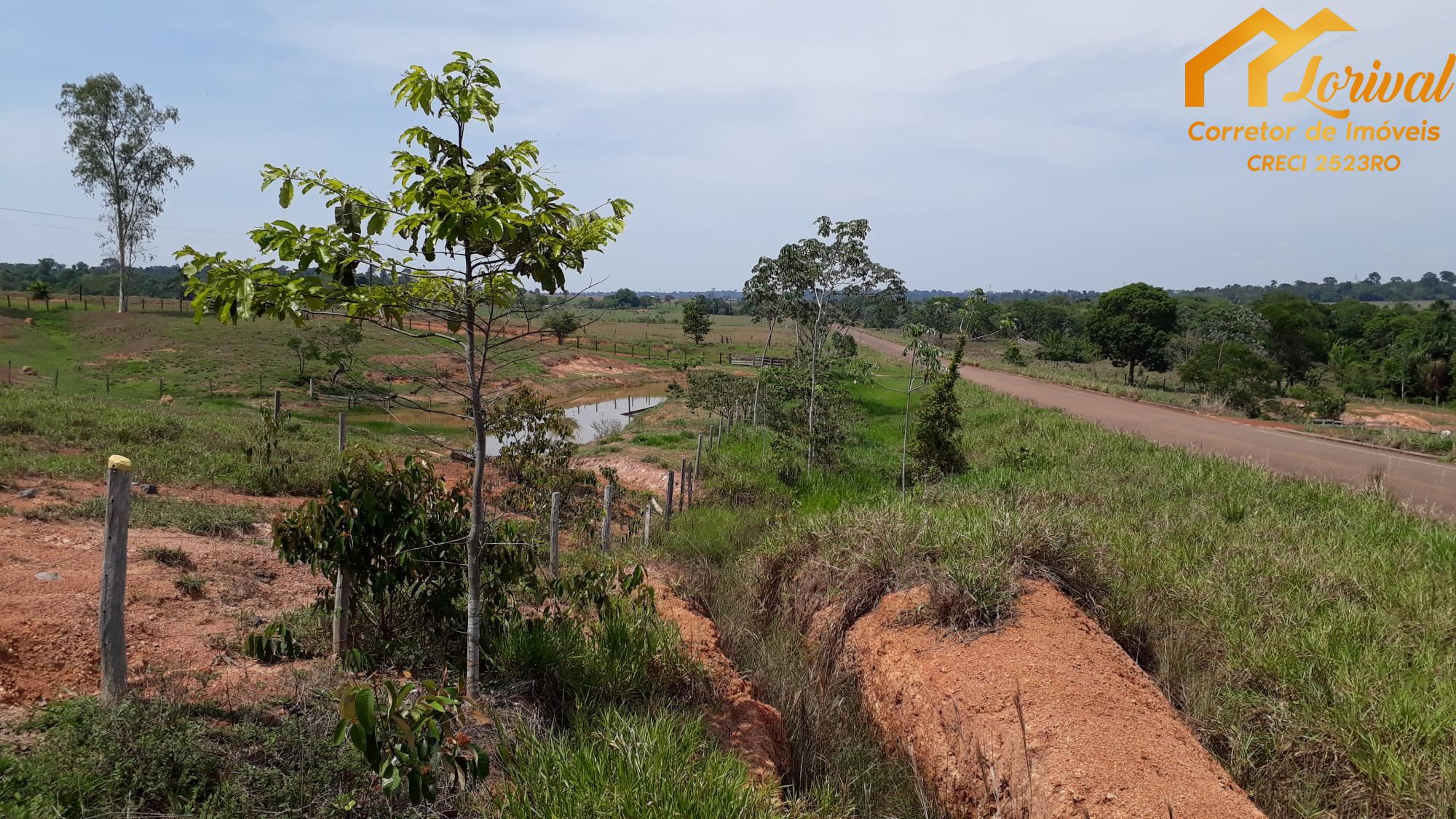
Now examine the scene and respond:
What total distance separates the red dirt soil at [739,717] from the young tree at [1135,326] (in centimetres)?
4284

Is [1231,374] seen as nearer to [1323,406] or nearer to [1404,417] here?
[1323,406]

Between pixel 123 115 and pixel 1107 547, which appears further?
pixel 123 115

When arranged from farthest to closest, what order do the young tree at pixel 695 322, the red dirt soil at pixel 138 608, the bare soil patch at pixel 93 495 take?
1. the young tree at pixel 695 322
2. the bare soil patch at pixel 93 495
3. the red dirt soil at pixel 138 608

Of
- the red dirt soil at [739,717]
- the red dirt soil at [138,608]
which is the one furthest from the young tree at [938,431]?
the red dirt soil at [138,608]

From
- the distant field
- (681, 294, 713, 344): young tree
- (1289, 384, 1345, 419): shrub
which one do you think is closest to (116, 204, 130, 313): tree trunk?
the distant field

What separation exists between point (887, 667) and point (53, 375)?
31764 mm

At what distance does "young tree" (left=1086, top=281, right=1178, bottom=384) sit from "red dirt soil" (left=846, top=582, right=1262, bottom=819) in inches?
1658

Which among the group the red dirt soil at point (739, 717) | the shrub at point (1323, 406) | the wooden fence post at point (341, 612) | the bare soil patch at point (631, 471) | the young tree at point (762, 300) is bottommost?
the bare soil patch at point (631, 471)

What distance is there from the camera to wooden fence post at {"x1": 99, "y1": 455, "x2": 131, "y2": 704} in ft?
12.4

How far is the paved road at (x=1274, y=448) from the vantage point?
11.5m

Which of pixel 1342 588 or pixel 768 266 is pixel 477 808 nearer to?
pixel 1342 588

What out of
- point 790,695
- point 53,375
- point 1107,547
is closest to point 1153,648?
point 1107,547

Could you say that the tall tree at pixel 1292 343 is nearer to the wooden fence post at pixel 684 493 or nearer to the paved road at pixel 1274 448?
the paved road at pixel 1274 448

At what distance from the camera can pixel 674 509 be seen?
12484 millimetres
